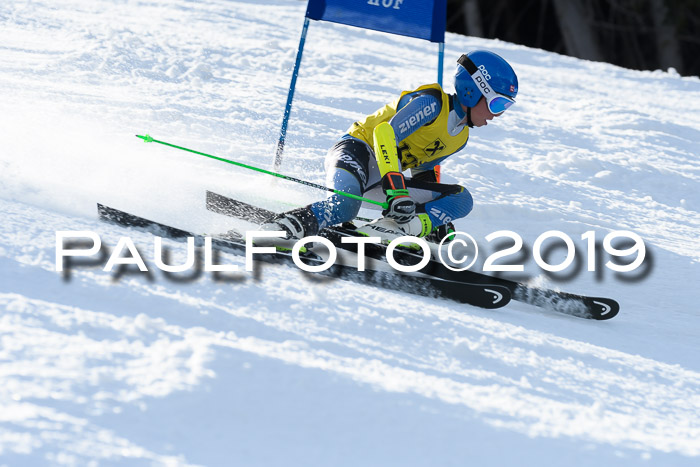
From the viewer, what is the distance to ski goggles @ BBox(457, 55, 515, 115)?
3.88 metres

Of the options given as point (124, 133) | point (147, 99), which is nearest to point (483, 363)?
point (124, 133)

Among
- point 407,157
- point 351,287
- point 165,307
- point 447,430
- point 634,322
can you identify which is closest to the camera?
point 447,430

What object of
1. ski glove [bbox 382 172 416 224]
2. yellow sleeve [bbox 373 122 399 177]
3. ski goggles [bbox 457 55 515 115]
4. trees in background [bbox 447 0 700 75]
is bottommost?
ski glove [bbox 382 172 416 224]

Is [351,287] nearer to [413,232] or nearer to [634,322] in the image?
[413,232]

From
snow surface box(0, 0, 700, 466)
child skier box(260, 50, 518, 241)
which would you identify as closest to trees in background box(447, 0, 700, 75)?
snow surface box(0, 0, 700, 466)

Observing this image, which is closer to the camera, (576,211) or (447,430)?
(447,430)

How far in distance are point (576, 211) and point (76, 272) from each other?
140 inches

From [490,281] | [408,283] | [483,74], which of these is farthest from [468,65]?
[408,283]

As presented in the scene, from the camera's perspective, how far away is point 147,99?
635 cm

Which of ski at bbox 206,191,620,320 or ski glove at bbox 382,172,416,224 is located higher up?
ski glove at bbox 382,172,416,224

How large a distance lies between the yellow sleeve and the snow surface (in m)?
0.75
